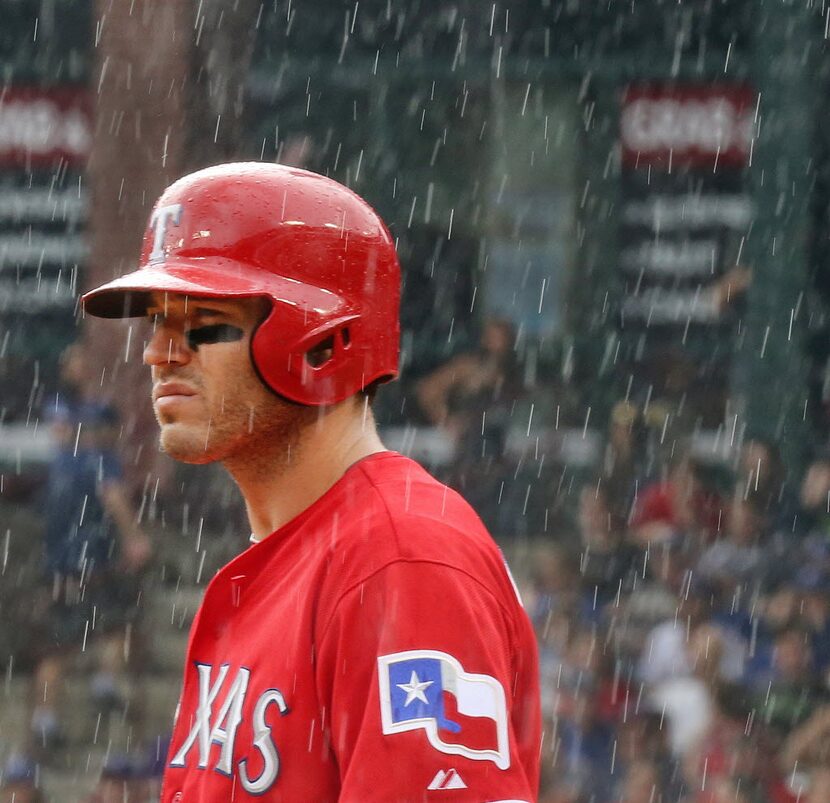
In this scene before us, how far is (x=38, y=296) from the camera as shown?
39.6ft

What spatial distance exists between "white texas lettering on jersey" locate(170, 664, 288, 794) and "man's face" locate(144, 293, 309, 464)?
0.36 meters

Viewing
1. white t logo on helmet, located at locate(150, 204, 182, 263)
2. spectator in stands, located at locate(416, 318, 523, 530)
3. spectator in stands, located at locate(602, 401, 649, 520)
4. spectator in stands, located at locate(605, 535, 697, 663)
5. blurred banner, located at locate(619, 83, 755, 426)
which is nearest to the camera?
white t logo on helmet, located at locate(150, 204, 182, 263)

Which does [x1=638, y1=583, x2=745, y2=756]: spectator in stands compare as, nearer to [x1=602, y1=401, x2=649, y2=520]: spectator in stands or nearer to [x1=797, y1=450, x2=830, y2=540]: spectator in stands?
[x1=797, y1=450, x2=830, y2=540]: spectator in stands

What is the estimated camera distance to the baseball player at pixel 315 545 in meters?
2.35

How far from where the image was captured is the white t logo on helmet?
293 cm

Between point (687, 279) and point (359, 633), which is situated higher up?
point (359, 633)

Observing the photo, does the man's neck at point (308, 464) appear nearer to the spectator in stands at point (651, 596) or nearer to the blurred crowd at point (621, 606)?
the blurred crowd at point (621, 606)

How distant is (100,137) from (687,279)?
3.77 metres

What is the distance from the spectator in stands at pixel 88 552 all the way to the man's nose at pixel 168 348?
5.64 metres

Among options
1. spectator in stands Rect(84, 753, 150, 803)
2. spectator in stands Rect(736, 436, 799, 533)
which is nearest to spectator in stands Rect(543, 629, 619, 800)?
spectator in stands Rect(736, 436, 799, 533)

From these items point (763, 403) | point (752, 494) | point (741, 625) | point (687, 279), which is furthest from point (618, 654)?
point (687, 279)

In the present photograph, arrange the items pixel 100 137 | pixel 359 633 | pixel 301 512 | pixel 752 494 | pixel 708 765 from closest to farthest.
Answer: pixel 359 633 < pixel 301 512 < pixel 708 765 < pixel 752 494 < pixel 100 137

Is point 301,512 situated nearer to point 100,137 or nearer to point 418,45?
point 100,137

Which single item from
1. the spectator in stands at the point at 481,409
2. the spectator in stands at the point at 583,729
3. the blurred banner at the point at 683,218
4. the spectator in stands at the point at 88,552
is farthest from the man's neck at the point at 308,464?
the blurred banner at the point at 683,218
